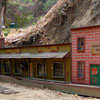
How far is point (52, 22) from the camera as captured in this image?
32.1 meters

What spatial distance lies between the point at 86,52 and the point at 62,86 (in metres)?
3.12

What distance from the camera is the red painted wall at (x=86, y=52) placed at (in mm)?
15516

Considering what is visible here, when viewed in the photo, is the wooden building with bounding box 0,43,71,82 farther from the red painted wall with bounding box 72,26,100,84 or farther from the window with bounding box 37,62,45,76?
the red painted wall with bounding box 72,26,100,84

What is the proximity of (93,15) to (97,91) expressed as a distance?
1314 cm

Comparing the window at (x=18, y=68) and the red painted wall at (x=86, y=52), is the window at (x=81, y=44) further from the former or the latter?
the window at (x=18, y=68)

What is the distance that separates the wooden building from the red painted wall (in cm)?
58

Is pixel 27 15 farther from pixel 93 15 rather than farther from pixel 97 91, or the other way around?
pixel 97 91

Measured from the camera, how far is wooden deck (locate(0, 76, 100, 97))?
1457 cm

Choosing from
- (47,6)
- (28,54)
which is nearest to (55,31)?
(28,54)

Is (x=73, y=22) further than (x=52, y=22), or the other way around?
(x=52, y=22)

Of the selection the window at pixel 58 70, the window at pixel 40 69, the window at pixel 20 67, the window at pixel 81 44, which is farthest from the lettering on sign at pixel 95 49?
the window at pixel 20 67

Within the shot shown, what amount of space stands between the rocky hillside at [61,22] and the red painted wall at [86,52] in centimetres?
966

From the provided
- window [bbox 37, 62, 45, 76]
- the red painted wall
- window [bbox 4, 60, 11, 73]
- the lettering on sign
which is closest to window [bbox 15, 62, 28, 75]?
window [bbox 4, 60, 11, 73]

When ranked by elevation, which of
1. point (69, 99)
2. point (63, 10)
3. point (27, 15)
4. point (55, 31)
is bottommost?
point (69, 99)
